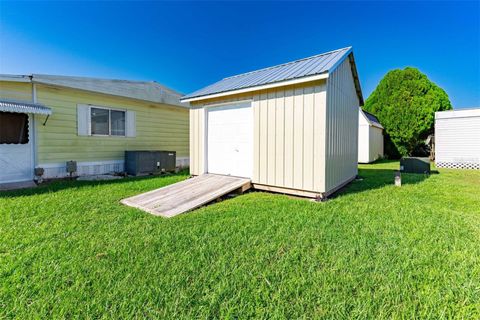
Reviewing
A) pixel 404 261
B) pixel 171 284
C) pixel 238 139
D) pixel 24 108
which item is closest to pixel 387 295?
pixel 404 261

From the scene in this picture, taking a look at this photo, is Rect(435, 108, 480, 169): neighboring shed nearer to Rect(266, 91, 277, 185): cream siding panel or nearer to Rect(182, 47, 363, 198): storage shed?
Rect(182, 47, 363, 198): storage shed

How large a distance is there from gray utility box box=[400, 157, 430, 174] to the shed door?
1455 centimetres

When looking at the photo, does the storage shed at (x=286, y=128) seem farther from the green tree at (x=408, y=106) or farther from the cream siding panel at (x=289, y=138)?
the green tree at (x=408, y=106)

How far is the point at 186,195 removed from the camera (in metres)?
5.17

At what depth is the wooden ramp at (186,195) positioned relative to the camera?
14.5 ft

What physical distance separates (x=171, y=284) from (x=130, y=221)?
2.12 m

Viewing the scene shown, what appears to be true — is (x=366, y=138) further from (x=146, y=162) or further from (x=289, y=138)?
(x=146, y=162)

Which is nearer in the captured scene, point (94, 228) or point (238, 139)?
point (94, 228)

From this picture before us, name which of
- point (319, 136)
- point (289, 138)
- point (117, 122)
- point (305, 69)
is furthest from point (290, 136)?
point (117, 122)

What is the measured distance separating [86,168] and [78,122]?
1.74 meters

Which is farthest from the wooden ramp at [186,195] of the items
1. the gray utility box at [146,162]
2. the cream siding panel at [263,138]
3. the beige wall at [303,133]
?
the gray utility box at [146,162]

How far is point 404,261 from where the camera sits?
2426 millimetres

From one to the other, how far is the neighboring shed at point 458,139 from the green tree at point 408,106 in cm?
375

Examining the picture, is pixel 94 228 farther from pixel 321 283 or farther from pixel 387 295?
pixel 387 295
